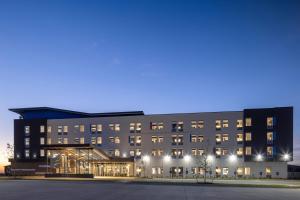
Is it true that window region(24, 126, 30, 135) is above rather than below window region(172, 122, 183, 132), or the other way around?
below

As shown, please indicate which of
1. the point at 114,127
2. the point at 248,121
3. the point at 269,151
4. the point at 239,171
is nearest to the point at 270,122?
the point at 248,121

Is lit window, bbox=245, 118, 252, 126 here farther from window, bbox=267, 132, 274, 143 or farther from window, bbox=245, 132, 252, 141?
window, bbox=267, 132, 274, 143

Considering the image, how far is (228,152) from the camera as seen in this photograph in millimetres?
74375

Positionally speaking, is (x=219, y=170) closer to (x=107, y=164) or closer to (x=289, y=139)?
(x=289, y=139)

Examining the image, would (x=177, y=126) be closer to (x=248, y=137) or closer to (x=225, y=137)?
(x=225, y=137)

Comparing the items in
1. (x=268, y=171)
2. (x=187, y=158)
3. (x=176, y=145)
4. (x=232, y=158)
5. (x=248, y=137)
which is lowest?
(x=268, y=171)

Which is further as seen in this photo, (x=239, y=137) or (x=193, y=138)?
(x=193, y=138)

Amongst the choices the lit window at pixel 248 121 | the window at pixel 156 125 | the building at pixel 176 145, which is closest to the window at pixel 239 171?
the building at pixel 176 145

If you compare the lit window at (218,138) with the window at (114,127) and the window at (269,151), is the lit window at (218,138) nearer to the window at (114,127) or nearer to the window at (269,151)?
the window at (269,151)

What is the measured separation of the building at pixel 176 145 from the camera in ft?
234

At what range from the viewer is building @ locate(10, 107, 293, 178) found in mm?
71250

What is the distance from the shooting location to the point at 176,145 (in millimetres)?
77938

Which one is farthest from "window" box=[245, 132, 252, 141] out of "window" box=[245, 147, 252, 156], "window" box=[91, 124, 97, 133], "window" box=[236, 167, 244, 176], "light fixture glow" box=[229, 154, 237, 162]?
"window" box=[91, 124, 97, 133]

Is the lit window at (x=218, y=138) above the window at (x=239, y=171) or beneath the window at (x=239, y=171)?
above
